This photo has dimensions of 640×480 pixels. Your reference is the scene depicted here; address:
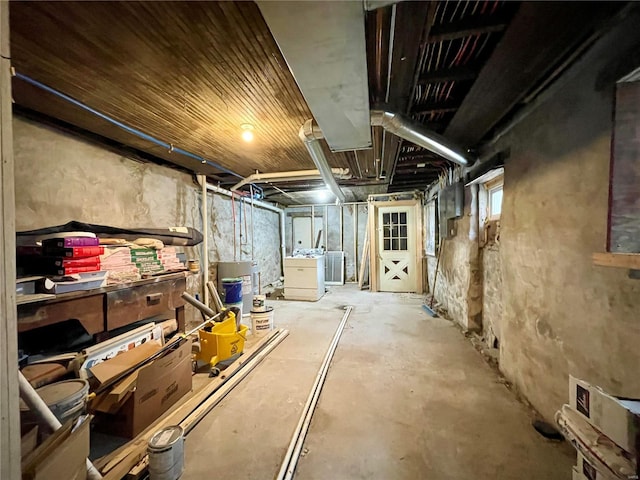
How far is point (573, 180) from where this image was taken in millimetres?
1347

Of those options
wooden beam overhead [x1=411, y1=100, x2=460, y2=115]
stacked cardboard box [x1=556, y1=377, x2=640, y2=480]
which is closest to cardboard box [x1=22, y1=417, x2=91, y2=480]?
stacked cardboard box [x1=556, y1=377, x2=640, y2=480]

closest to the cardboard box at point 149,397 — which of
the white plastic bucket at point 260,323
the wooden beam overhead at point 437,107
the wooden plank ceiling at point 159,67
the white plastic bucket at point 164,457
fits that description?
the white plastic bucket at point 164,457

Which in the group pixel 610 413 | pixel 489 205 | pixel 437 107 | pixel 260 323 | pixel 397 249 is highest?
pixel 437 107

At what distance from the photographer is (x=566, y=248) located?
4.64 feet

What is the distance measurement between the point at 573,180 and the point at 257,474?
2241 mm

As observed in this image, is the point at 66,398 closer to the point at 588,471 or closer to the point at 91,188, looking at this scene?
the point at 91,188

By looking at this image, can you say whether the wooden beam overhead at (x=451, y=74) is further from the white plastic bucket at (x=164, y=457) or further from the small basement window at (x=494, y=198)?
the white plastic bucket at (x=164, y=457)

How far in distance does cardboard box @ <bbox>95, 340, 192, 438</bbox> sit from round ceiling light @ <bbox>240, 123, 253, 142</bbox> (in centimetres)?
181

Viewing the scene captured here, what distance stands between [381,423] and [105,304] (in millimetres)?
2015

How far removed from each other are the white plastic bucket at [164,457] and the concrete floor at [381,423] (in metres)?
0.12

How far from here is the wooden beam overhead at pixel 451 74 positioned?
1531 mm

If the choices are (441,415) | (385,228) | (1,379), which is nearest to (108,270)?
(1,379)

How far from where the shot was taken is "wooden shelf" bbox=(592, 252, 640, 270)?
94cm

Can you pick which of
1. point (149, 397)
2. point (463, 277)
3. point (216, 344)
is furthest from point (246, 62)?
point (463, 277)
